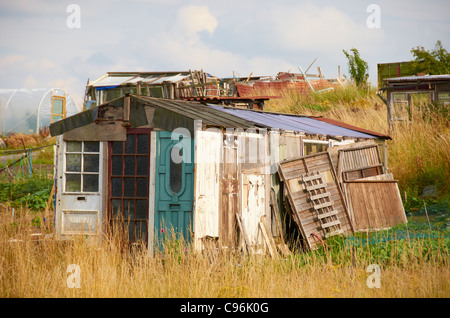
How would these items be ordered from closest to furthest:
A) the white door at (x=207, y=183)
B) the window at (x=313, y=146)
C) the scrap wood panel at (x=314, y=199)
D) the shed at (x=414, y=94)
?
the white door at (x=207, y=183), the scrap wood panel at (x=314, y=199), the window at (x=313, y=146), the shed at (x=414, y=94)

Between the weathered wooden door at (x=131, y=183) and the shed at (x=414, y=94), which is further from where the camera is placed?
the shed at (x=414, y=94)

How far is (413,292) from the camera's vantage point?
6.09 m

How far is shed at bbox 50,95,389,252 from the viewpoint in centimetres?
870

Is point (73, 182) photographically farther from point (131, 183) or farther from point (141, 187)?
point (141, 187)

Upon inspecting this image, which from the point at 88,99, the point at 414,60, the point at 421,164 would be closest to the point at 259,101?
the point at 421,164

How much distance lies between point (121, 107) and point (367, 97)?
1543cm

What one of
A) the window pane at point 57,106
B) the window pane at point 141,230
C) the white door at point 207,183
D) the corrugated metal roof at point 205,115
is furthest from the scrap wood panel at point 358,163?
the window pane at point 57,106

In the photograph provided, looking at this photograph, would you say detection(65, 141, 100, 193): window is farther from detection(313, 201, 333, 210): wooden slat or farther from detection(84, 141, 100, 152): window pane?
detection(313, 201, 333, 210): wooden slat

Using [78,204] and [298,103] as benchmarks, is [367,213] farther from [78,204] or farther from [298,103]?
[298,103]

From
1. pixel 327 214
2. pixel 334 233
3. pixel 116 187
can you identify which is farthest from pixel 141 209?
pixel 334 233

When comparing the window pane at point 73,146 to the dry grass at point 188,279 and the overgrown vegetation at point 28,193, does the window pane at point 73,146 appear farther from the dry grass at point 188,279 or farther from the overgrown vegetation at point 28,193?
the overgrown vegetation at point 28,193

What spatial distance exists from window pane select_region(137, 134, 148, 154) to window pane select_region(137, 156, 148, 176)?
0.13 metres

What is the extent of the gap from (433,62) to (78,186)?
65.5ft

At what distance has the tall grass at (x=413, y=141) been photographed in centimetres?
1475
